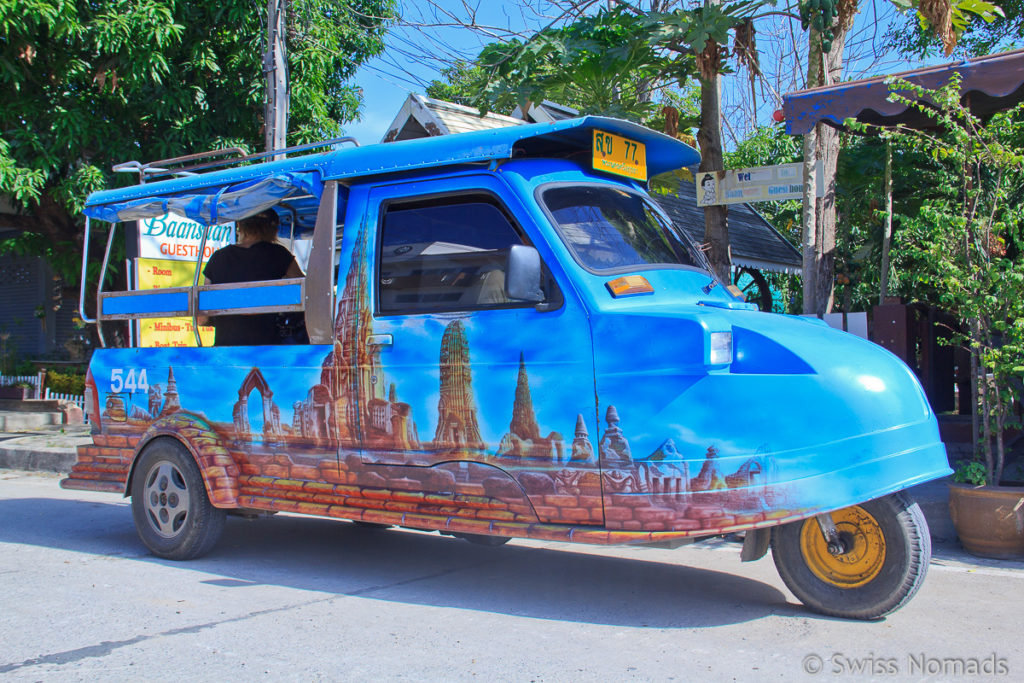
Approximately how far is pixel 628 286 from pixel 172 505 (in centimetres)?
339

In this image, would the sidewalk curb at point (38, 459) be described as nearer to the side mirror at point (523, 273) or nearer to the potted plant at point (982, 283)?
the side mirror at point (523, 273)

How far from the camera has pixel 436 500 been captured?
4664mm

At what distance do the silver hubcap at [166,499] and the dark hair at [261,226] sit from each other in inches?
64.2

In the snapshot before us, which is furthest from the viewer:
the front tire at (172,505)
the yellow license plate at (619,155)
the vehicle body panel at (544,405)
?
the front tire at (172,505)

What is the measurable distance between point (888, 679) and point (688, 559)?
2.24 m

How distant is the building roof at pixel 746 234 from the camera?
51.1 ft

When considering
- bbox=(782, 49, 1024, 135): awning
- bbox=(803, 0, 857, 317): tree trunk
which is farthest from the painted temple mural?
bbox=(803, 0, 857, 317): tree trunk

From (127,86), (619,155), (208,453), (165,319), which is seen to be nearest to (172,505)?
(208,453)

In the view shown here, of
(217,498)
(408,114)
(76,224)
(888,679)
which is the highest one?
(408,114)

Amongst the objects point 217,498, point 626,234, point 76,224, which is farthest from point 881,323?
point 76,224

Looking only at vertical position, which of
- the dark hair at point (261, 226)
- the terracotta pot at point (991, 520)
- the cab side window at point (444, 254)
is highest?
the dark hair at point (261, 226)

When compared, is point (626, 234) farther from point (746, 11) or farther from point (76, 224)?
point (76, 224)

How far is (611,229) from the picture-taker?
15.4ft

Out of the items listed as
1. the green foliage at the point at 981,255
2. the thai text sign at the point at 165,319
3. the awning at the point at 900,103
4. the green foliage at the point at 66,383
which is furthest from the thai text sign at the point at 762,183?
the green foliage at the point at 66,383
